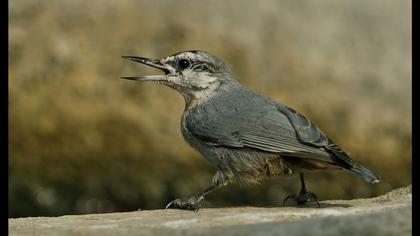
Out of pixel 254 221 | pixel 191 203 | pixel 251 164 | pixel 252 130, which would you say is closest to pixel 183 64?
pixel 252 130

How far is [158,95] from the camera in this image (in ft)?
33.6

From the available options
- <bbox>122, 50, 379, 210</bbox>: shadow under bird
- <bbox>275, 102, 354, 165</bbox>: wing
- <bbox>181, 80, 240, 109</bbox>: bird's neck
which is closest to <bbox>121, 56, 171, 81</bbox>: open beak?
<bbox>181, 80, 240, 109</bbox>: bird's neck

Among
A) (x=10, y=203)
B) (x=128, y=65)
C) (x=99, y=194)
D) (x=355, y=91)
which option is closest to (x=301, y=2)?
(x=355, y=91)

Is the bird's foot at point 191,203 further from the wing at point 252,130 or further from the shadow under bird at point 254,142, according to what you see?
the wing at point 252,130

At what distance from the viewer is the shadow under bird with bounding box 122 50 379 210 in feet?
21.8

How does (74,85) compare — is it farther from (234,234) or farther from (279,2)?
(234,234)

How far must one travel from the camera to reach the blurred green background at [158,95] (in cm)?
982

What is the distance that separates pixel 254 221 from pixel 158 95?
455 centimetres

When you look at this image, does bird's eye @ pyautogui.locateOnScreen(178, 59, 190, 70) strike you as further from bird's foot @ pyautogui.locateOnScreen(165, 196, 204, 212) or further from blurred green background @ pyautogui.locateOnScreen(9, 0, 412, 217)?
blurred green background @ pyautogui.locateOnScreen(9, 0, 412, 217)

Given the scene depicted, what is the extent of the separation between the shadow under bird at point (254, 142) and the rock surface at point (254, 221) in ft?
0.95

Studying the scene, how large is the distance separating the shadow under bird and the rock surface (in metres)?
0.29

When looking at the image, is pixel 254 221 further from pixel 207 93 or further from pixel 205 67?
pixel 205 67

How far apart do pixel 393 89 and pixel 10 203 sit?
4.02 metres

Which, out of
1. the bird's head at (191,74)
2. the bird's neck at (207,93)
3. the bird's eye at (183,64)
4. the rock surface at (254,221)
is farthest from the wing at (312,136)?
the bird's eye at (183,64)
